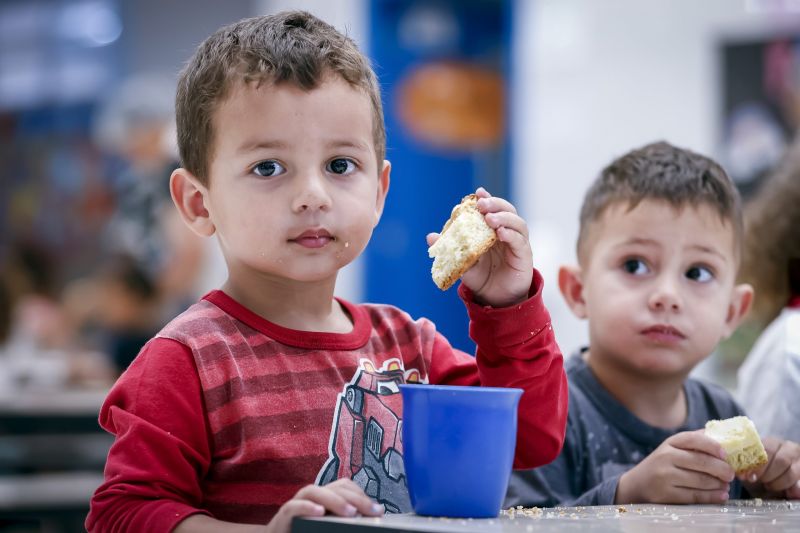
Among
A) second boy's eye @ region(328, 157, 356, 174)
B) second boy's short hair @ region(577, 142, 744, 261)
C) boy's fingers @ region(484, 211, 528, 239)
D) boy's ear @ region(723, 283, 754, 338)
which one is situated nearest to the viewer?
boy's fingers @ region(484, 211, 528, 239)

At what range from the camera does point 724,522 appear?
1273 mm

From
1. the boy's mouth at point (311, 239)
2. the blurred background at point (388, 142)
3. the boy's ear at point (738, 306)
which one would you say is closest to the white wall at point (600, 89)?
the blurred background at point (388, 142)

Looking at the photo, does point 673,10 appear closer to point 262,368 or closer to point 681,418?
point 681,418

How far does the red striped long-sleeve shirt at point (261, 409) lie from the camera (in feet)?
4.31

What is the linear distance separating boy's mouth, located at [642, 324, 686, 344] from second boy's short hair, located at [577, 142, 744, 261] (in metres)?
0.21

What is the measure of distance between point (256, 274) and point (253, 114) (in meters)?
0.23

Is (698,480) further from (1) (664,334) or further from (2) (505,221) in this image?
(2) (505,221)

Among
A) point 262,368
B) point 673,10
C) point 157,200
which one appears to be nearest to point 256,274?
point 262,368

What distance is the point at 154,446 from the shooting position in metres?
1.32

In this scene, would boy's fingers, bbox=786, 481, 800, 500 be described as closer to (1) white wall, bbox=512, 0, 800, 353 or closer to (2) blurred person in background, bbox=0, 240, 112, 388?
(2) blurred person in background, bbox=0, 240, 112, 388

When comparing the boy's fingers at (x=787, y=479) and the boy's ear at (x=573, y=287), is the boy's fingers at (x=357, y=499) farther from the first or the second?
the boy's ear at (x=573, y=287)

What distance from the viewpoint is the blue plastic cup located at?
3.86 feet

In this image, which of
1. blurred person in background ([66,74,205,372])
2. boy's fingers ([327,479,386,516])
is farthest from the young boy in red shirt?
blurred person in background ([66,74,205,372])

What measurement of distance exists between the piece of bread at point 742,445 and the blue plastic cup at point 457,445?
1.50ft
